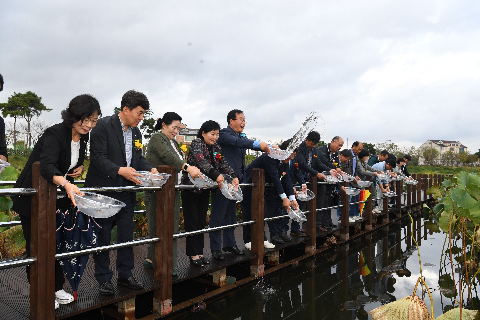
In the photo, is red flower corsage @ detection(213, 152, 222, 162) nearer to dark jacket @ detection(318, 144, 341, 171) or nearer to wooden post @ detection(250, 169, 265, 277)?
wooden post @ detection(250, 169, 265, 277)

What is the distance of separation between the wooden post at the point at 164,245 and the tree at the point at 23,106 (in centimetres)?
3220

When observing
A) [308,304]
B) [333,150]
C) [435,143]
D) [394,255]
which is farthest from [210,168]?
[435,143]

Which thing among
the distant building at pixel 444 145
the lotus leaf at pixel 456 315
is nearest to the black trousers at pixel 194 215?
the lotus leaf at pixel 456 315

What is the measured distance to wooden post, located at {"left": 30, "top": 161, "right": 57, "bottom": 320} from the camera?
195cm

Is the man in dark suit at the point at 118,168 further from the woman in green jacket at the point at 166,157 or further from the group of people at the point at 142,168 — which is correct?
the woman in green jacket at the point at 166,157

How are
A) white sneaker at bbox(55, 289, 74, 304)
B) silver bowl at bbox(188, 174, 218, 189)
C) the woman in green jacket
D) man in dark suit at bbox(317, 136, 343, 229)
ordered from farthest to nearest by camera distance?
man in dark suit at bbox(317, 136, 343, 229) → silver bowl at bbox(188, 174, 218, 189) → the woman in green jacket → white sneaker at bbox(55, 289, 74, 304)

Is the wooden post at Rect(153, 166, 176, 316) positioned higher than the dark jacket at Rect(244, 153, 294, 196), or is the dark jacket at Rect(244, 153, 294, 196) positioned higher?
the dark jacket at Rect(244, 153, 294, 196)

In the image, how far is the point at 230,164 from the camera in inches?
146

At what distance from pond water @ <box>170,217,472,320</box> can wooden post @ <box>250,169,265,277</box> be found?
182 millimetres

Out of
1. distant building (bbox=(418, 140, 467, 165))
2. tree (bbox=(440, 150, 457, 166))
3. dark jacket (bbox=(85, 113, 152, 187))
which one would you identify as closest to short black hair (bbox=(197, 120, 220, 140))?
dark jacket (bbox=(85, 113, 152, 187))

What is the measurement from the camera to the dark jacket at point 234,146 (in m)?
3.57

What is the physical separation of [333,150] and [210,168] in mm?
3195

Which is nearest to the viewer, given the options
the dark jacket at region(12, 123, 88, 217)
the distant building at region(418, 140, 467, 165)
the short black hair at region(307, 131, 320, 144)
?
the dark jacket at region(12, 123, 88, 217)

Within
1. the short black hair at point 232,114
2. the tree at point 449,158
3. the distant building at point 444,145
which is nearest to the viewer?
the short black hair at point 232,114
